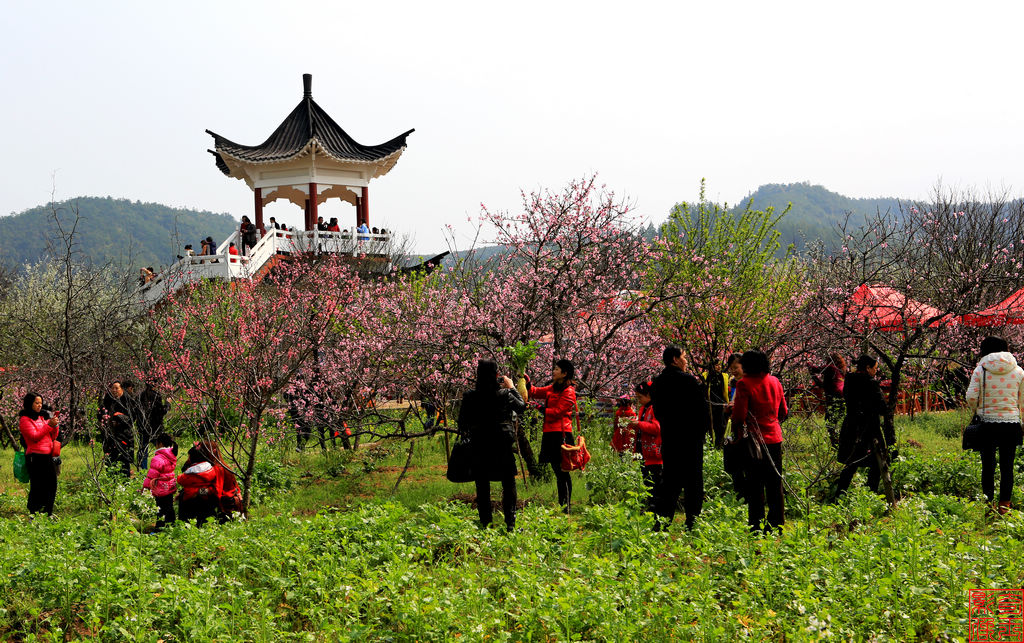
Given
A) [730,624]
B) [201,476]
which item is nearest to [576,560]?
[730,624]

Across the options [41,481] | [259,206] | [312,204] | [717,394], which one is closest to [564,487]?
[717,394]

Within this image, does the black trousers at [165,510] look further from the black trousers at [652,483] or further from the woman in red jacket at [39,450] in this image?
the black trousers at [652,483]

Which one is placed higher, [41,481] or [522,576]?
[522,576]

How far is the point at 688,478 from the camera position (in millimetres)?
6211

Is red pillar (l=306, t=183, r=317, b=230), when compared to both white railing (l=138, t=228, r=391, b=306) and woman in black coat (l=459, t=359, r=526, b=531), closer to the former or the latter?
white railing (l=138, t=228, r=391, b=306)

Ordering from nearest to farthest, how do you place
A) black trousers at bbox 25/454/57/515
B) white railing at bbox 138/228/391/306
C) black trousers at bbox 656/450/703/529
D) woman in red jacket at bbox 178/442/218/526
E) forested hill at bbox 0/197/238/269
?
black trousers at bbox 656/450/703/529 < woman in red jacket at bbox 178/442/218/526 < black trousers at bbox 25/454/57/515 < white railing at bbox 138/228/391/306 < forested hill at bbox 0/197/238/269

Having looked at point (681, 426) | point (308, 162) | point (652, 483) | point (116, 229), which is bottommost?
point (652, 483)

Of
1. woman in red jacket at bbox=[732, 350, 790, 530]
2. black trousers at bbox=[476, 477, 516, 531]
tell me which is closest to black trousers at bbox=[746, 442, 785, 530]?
woman in red jacket at bbox=[732, 350, 790, 530]

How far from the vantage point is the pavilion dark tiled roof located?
23.8 m

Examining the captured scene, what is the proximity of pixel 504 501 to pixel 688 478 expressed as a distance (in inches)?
62.5

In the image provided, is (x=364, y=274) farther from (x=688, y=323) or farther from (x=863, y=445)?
(x=863, y=445)

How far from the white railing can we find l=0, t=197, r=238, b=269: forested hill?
88526 millimetres
